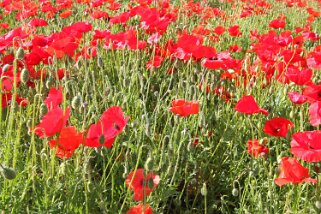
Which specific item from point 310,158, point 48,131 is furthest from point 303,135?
point 48,131

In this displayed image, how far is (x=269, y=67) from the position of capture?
8.00ft

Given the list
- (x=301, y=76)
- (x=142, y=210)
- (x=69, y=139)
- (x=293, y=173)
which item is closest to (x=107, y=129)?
(x=69, y=139)

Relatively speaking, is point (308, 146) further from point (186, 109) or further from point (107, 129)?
point (107, 129)

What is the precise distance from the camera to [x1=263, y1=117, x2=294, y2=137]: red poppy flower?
163 centimetres

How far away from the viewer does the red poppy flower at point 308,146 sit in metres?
1.33

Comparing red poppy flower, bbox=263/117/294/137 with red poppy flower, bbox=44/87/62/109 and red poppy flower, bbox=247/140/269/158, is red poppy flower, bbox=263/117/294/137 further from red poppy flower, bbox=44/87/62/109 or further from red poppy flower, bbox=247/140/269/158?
red poppy flower, bbox=44/87/62/109

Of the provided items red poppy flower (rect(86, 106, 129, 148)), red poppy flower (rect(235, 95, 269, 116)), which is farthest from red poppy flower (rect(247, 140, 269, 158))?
red poppy flower (rect(86, 106, 129, 148))

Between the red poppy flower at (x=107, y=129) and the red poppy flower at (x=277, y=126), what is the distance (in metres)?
0.61

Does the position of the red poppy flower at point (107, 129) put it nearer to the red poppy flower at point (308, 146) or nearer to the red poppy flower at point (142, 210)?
the red poppy flower at point (142, 210)

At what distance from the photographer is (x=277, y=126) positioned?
1688 millimetres

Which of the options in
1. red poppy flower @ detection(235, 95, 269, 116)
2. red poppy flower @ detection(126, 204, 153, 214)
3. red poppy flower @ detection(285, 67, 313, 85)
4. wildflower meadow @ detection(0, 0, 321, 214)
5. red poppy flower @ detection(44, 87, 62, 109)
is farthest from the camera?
red poppy flower @ detection(285, 67, 313, 85)

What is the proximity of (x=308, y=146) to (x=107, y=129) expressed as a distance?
659 millimetres

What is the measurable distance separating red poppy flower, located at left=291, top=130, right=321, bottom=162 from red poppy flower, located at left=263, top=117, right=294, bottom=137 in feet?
0.53

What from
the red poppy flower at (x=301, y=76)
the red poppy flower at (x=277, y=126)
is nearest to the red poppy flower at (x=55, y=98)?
the red poppy flower at (x=277, y=126)
